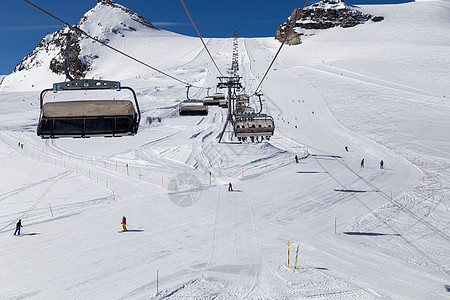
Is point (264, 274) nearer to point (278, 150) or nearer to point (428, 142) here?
point (278, 150)

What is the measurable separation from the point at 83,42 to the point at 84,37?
2529 mm

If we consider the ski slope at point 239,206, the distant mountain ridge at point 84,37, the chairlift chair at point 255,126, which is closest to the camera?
the ski slope at point 239,206

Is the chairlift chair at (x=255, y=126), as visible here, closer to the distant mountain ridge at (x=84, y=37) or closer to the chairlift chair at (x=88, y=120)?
the chairlift chair at (x=88, y=120)

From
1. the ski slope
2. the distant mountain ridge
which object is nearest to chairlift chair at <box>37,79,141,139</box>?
the ski slope

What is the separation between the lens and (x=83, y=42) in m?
129

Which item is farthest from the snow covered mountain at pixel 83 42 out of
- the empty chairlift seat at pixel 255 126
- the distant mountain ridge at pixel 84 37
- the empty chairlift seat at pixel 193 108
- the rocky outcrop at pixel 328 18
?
the empty chairlift seat at pixel 255 126

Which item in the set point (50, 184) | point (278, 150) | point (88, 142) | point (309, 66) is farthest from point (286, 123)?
point (309, 66)

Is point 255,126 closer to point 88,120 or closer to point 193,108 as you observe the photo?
point 193,108

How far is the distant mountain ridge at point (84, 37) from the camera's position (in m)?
121

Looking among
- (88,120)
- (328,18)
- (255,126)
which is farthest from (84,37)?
(88,120)

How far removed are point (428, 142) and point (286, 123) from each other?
58.2 feet

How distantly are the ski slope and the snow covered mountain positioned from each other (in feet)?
246

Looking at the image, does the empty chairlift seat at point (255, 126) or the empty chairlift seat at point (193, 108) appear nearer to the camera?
the empty chairlift seat at point (255, 126)

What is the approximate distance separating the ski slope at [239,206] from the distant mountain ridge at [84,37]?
74.9 metres
